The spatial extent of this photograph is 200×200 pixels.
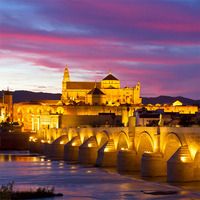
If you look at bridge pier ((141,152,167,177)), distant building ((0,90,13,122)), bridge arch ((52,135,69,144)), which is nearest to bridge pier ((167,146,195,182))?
bridge pier ((141,152,167,177))

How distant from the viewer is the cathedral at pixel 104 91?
6698 inches

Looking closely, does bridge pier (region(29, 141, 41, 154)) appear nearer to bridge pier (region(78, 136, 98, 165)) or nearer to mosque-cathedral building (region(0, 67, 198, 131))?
mosque-cathedral building (region(0, 67, 198, 131))

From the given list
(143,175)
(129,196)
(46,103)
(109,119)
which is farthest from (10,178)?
(46,103)

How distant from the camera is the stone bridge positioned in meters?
46.5

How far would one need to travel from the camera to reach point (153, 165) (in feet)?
171

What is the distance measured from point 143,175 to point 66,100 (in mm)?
118880

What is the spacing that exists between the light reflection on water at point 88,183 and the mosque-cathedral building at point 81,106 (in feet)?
222

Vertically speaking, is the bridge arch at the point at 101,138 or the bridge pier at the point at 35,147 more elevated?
the bridge arch at the point at 101,138

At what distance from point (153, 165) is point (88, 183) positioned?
5478mm

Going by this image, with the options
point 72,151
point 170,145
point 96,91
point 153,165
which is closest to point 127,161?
point 170,145

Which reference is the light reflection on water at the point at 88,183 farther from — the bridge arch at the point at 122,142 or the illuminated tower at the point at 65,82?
the illuminated tower at the point at 65,82

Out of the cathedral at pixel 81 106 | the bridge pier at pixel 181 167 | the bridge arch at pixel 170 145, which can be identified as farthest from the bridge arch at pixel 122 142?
the cathedral at pixel 81 106

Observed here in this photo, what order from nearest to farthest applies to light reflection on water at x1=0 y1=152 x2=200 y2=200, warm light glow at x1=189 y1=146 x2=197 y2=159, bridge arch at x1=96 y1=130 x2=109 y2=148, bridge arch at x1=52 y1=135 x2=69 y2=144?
light reflection on water at x1=0 y1=152 x2=200 y2=200 → warm light glow at x1=189 y1=146 x2=197 y2=159 → bridge arch at x1=96 y1=130 x2=109 y2=148 → bridge arch at x1=52 y1=135 x2=69 y2=144

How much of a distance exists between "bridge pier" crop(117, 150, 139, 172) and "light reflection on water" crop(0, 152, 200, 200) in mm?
1016
